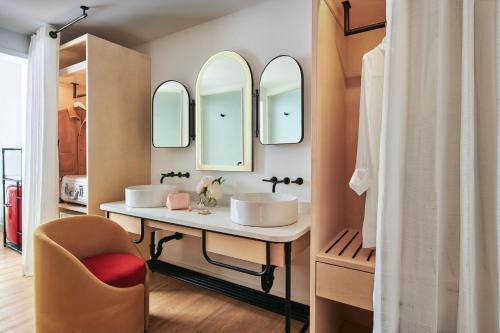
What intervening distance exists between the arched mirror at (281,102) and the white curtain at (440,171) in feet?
3.05

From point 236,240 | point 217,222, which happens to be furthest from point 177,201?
point 236,240

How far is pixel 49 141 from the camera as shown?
2.71 m

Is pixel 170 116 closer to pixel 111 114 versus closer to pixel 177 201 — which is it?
pixel 111 114

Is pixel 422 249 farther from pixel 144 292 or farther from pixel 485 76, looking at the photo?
pixel 144 292

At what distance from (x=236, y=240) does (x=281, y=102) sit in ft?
3.38

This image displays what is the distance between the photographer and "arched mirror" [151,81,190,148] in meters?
2.68

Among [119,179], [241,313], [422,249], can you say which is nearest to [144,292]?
[241,313]

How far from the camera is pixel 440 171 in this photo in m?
1.07

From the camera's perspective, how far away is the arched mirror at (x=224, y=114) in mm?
2303

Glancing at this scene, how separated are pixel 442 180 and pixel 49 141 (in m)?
3.06

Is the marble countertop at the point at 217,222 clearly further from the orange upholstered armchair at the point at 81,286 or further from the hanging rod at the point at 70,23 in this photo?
the hanging rod at the point at 70,23

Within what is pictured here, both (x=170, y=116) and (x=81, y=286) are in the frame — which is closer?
(x=81, y=286)

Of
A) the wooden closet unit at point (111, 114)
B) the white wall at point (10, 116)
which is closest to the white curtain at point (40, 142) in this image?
the wooden closet unit at point (111, 114)

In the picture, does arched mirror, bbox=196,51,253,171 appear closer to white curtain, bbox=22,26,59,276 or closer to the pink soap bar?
the pink soap bar
